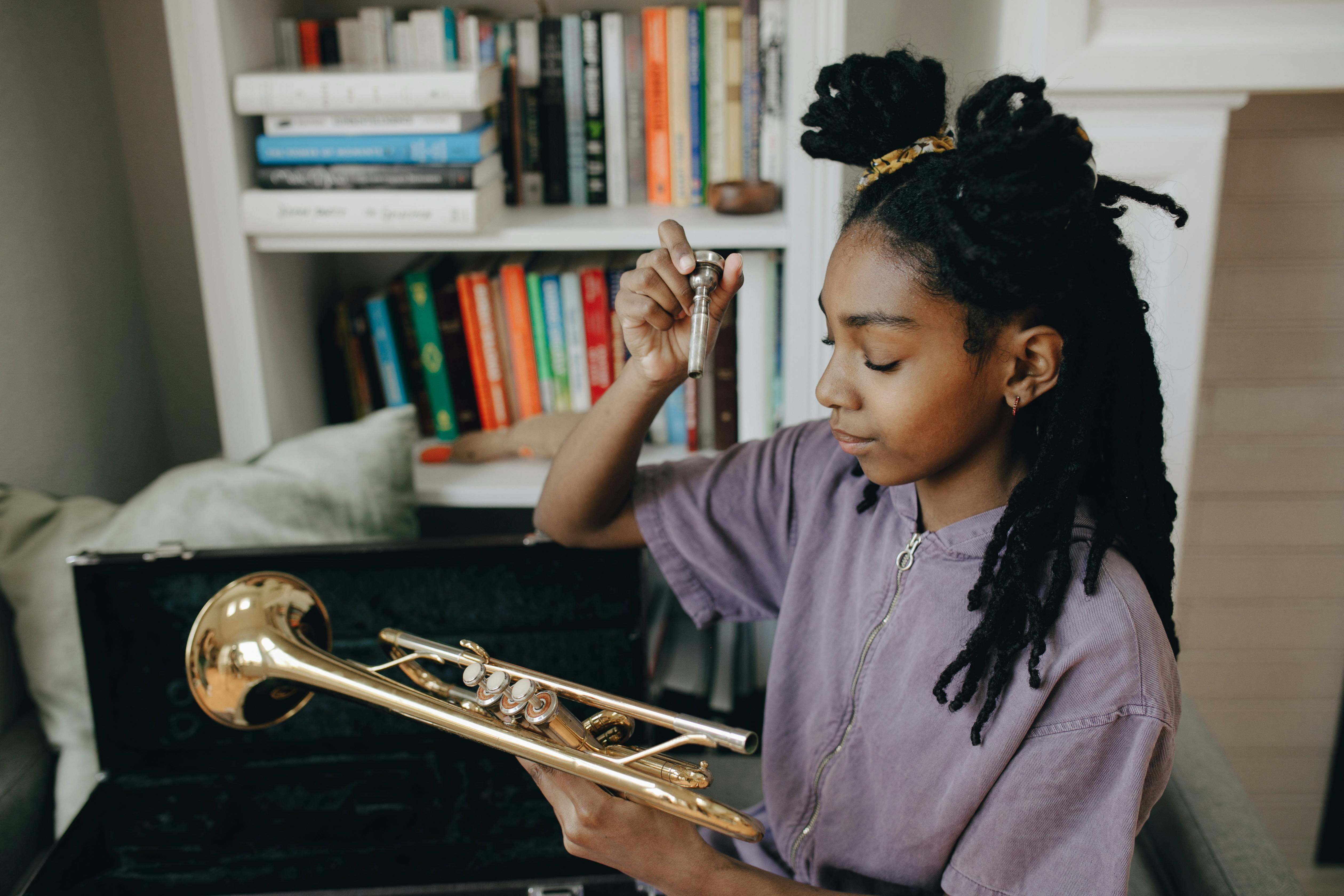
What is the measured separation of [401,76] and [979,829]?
3.70ft

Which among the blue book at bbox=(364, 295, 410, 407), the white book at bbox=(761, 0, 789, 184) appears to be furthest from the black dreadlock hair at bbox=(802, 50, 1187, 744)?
the blue book at bbox=(364, 295, 410, 407)

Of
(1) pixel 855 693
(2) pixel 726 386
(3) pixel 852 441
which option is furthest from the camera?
(2) pixel 726 386

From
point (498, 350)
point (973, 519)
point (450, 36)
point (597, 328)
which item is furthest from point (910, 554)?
point (450, 36)

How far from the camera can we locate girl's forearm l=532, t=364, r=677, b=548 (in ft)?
3.36

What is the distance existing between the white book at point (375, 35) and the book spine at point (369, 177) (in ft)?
0.80

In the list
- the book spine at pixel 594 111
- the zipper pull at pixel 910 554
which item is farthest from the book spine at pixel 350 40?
the zipper pull at pixel 910 554

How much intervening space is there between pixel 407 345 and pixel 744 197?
1.97 ft

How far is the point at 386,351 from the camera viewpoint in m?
1.56

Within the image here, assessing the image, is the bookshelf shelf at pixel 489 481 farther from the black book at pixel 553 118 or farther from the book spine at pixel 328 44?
the book spine at pixel 328 44

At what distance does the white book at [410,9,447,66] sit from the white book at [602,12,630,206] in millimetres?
245

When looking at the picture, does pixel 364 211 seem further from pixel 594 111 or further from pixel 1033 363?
pixel 1033 363

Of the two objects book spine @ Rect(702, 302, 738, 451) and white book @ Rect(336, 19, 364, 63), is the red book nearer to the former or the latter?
white book @ Rect(336, 19, 364, 63)

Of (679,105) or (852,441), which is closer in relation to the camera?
(852,441)

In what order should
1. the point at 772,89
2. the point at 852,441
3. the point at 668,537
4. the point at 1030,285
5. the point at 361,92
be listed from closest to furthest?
1. the point at 1030,285
2. the point at 852,441
3. the point at 668,537
4. the point at 361,92
5. the point at 772,89
